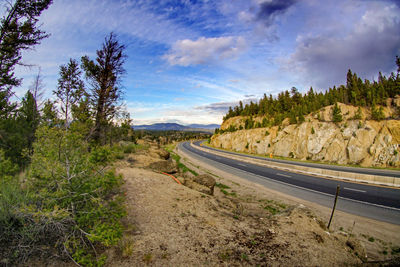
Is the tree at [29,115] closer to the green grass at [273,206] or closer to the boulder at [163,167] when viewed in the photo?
the boulder at [163,167]

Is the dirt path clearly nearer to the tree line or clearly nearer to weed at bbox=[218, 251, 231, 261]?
weed at bbox=[218, 251, 231, 261]

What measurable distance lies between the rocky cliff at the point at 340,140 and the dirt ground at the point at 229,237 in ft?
94.2

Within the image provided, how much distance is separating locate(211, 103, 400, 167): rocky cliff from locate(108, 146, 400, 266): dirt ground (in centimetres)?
2872

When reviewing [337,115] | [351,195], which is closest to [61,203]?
[351,195]

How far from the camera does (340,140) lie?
3266 centimetres

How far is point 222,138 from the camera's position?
6800 cm

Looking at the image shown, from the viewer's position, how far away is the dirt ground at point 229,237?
160 inches

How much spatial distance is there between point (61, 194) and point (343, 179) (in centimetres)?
1947

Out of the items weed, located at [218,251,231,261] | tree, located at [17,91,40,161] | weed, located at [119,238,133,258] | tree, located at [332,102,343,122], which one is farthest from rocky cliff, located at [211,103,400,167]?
tree, located at [17,91,40,161]

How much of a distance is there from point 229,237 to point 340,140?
37.3 metres

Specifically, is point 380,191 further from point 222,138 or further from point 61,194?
point 222,138

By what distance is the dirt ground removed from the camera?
13.3 ft

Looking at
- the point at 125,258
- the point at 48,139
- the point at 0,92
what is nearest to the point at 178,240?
the point at 125,258

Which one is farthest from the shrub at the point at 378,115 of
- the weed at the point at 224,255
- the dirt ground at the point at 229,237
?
the weed at the point at 224,255
